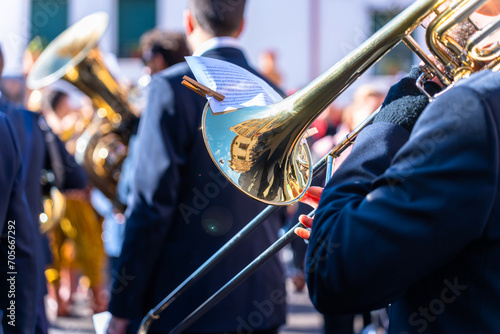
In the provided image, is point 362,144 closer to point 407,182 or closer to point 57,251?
point 407,182

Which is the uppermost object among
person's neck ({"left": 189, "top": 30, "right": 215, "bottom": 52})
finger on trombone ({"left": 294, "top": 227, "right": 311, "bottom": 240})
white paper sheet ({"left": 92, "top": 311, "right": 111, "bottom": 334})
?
person's neck ({"left": 189, "top": 30, "right": 215, "bottom": 52})

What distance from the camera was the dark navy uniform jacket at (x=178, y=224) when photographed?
6.57 feet

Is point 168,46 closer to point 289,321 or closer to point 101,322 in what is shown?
point 101,322

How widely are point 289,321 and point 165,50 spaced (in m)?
2.43

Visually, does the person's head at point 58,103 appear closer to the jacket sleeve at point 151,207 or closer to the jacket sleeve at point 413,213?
the jacket sleeve at point 151,207

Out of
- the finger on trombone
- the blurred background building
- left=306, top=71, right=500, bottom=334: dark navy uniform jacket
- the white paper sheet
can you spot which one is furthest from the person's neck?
the blurred background building

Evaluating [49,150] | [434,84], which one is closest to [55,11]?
[49,150]

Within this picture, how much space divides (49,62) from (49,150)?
821 millimetres

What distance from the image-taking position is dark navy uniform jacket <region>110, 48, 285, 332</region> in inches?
78.9

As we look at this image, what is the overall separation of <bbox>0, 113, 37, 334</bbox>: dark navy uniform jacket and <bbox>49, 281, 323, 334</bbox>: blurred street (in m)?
2.68

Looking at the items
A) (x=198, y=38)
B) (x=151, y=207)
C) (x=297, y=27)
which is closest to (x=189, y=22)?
(x=198, y=38)

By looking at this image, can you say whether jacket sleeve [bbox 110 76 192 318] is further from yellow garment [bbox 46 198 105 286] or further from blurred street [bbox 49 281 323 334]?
yellow garment [bbox 46 198 105 286]

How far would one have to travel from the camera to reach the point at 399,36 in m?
1.18

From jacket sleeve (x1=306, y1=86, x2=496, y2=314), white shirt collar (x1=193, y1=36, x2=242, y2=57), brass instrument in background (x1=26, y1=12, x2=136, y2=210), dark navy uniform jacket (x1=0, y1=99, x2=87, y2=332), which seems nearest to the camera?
jacket sleeve (x1=306, y1=86, x2=496, y2=314)
